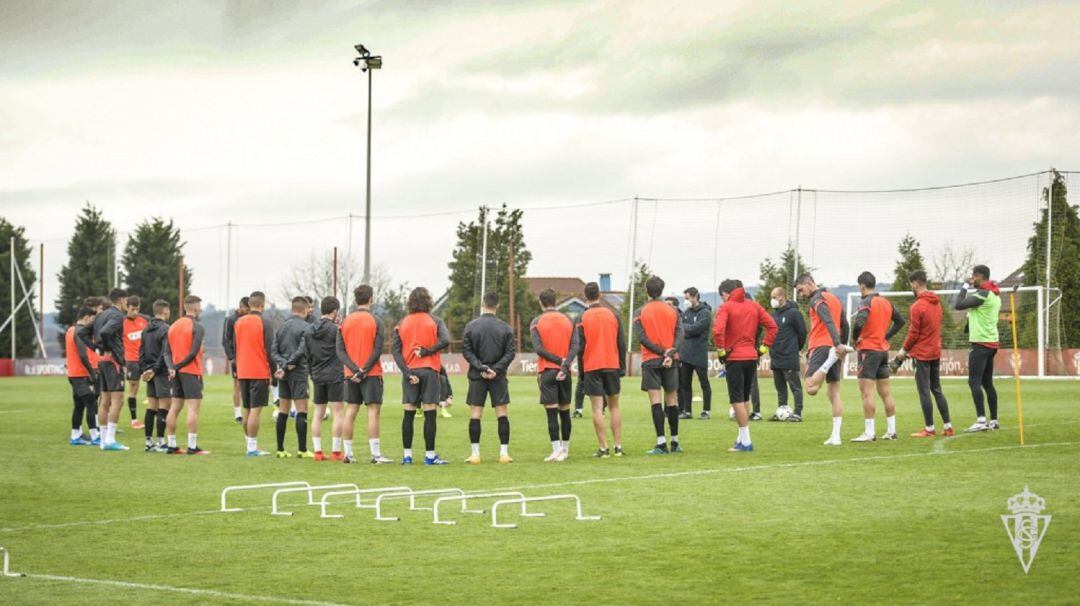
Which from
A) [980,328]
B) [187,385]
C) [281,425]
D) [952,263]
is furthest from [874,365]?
[952,263]

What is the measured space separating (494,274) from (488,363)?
43.7 metres

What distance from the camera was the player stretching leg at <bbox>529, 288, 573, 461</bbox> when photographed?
54.2 feet

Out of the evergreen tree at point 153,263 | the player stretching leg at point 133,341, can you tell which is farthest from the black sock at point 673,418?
the evergreen tree at point 153,263

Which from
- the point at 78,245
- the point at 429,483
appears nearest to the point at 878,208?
the point at 429,483

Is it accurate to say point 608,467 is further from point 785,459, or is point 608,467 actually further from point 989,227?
point 989,227

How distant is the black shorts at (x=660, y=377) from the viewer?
56.3 ft

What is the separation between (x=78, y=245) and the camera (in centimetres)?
8900

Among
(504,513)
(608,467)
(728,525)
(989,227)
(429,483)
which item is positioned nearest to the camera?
(728,525)

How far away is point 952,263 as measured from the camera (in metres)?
55.4

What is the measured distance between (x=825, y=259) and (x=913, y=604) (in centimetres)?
4339

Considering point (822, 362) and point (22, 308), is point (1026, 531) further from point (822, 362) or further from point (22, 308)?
point (22, 308)

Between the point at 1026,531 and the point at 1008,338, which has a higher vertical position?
the point at 1008,338

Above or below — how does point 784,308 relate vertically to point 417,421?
above

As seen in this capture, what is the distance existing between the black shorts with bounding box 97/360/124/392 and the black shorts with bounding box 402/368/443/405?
5.48 m
